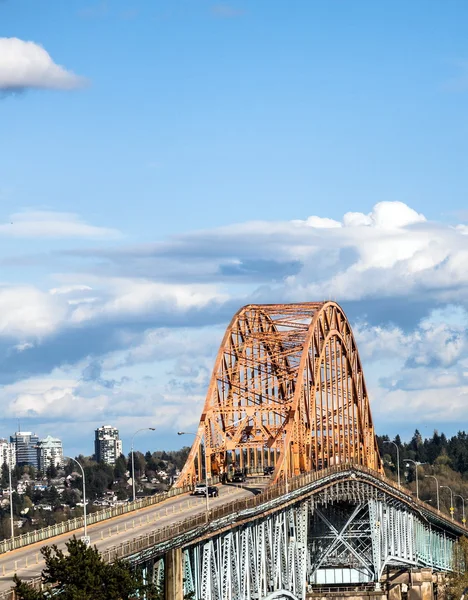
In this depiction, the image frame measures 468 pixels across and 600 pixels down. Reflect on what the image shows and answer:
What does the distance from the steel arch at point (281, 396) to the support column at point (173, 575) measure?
4855cm

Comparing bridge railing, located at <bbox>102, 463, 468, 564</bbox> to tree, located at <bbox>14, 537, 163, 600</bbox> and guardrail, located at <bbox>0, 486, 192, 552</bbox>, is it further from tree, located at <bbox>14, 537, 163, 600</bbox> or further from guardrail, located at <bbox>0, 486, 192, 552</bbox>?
guardrail, located at <bbox>0, 486, 192, 552</bbox>

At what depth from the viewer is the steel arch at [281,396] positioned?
142 metres

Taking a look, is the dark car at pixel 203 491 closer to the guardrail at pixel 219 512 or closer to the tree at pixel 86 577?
the guardrail at pixel 219 512

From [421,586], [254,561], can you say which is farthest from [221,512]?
[421,586]

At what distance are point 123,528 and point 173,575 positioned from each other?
1958 cm

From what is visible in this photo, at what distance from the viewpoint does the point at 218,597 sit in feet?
312

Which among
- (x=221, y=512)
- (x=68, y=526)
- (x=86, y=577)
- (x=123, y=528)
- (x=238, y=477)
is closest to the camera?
(x=86, y=577)

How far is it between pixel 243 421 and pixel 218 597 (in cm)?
5104

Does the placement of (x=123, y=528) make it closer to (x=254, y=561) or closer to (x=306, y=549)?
(x=254, y=561)

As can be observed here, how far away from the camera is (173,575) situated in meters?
79.6

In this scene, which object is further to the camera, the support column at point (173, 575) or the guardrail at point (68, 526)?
the guardrail at point (68, 526)

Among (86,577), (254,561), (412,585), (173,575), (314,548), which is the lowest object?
(412,585)

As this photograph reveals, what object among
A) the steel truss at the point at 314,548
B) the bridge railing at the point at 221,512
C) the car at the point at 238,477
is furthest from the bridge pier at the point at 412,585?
the car at the point at 238,477

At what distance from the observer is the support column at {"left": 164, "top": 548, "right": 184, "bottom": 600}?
7688cm
